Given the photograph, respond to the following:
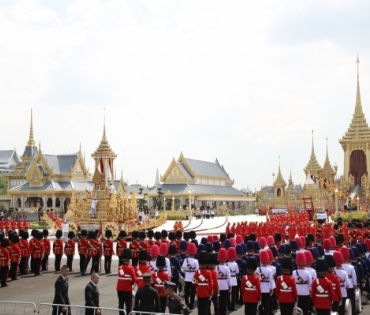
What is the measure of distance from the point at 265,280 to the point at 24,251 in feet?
30.1

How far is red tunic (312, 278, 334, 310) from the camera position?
9141mm

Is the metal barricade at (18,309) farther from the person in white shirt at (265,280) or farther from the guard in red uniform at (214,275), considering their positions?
the person in white shirt at (265,280)

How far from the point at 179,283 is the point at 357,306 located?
400 centimetres

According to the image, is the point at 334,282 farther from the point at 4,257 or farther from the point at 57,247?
the point at 57,247

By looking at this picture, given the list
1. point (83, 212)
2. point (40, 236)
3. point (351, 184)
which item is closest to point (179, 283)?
point (40, 236)

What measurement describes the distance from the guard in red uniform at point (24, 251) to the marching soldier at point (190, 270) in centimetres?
666

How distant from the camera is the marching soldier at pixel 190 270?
12.1m

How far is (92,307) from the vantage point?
854 cm

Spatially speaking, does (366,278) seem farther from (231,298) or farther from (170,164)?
(170,164)

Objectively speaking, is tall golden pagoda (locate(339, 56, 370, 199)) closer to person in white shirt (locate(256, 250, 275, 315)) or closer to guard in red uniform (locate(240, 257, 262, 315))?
person in white shirt (locate(256, 250, 275, 315))

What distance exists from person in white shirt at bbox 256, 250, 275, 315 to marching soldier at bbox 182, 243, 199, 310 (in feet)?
6.09

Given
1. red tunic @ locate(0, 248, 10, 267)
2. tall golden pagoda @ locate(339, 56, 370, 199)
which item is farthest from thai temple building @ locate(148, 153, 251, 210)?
red tunic @ locate(0, 248, 10, 267)

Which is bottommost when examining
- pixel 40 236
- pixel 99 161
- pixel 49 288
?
pixel 49 288

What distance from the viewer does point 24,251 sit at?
17.1m
